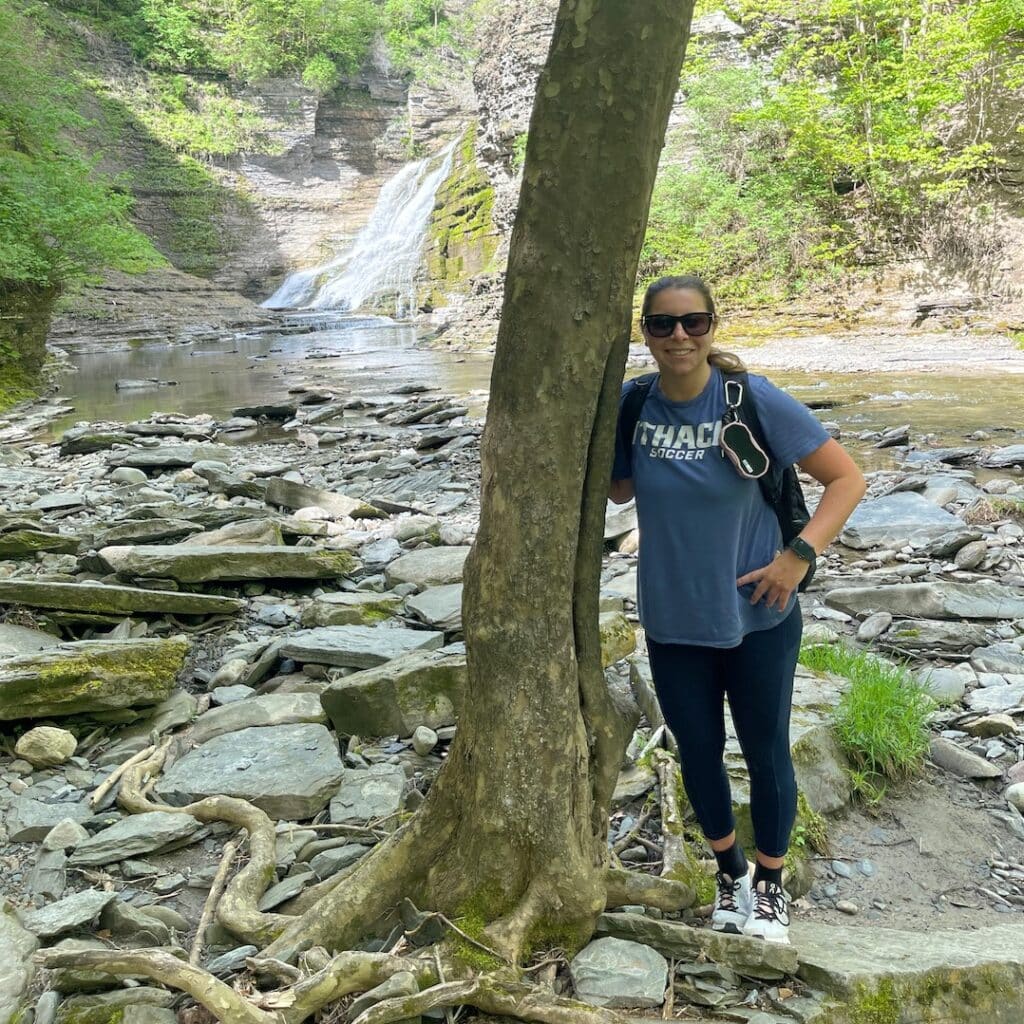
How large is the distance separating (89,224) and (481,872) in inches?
772

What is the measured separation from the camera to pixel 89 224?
18.2m

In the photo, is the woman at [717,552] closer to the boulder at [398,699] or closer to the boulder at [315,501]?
the boulder at [398,699]

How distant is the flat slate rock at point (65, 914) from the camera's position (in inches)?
99.7

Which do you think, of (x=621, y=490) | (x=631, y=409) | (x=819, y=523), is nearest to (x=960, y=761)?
(x=819, y=523)

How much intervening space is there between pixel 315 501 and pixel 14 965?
641 cm

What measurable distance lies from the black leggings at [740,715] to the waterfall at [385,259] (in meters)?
40.5

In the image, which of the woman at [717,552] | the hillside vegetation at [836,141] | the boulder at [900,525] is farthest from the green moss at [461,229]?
the woman at [717,552]

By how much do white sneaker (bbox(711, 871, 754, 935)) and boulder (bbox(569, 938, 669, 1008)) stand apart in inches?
12.7

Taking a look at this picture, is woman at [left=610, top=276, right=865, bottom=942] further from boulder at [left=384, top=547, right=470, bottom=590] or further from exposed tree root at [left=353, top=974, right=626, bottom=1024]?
boulder at [left=384, top=547, right=470, bottom=590]

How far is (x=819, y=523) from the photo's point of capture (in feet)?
7.84

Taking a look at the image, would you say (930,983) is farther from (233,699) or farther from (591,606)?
(233,699)

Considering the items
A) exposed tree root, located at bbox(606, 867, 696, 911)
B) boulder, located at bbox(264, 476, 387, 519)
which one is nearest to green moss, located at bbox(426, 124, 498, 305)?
boulder, located at bbox(264, 476, 387, 519)

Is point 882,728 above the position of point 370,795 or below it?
above

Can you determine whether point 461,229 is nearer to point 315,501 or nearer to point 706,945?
point 315,501
